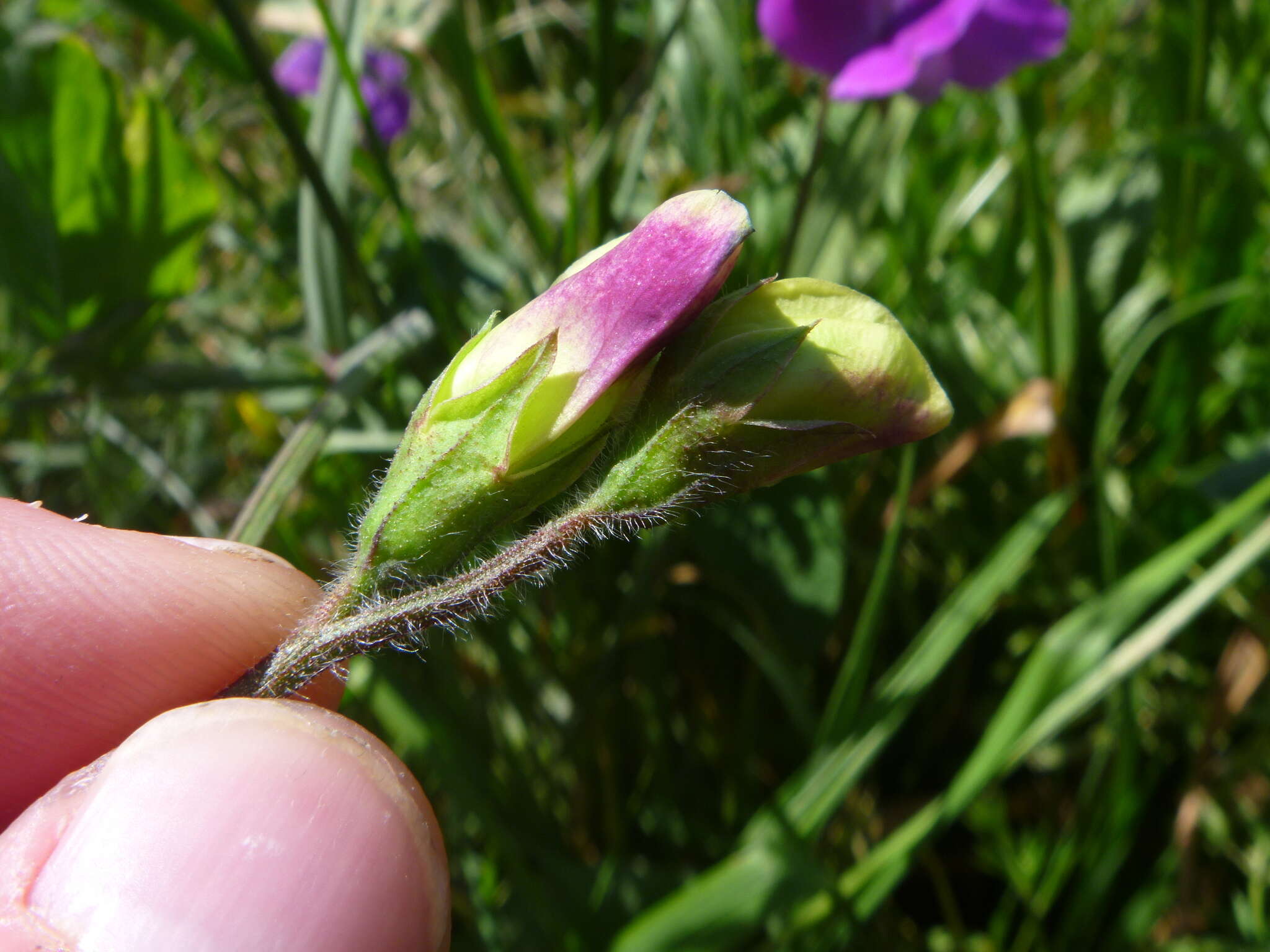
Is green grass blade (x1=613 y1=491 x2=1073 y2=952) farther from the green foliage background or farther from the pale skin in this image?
the pale skin

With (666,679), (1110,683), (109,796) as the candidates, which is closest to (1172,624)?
(1110,683)

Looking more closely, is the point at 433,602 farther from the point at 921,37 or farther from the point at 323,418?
the point at 921,37

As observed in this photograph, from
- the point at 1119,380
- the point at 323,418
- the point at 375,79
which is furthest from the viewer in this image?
the point at 375,79

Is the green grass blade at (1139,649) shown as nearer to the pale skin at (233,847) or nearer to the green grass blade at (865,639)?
the green grass blade at (865,639)

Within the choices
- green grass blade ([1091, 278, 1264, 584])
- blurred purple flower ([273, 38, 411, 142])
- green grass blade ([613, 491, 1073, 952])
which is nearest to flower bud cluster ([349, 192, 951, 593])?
green grass blade ([613, 491, 1073, 952])

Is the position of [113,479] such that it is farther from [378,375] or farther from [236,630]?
[236,630]

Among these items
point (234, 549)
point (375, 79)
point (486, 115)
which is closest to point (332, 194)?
point (486, 115)
